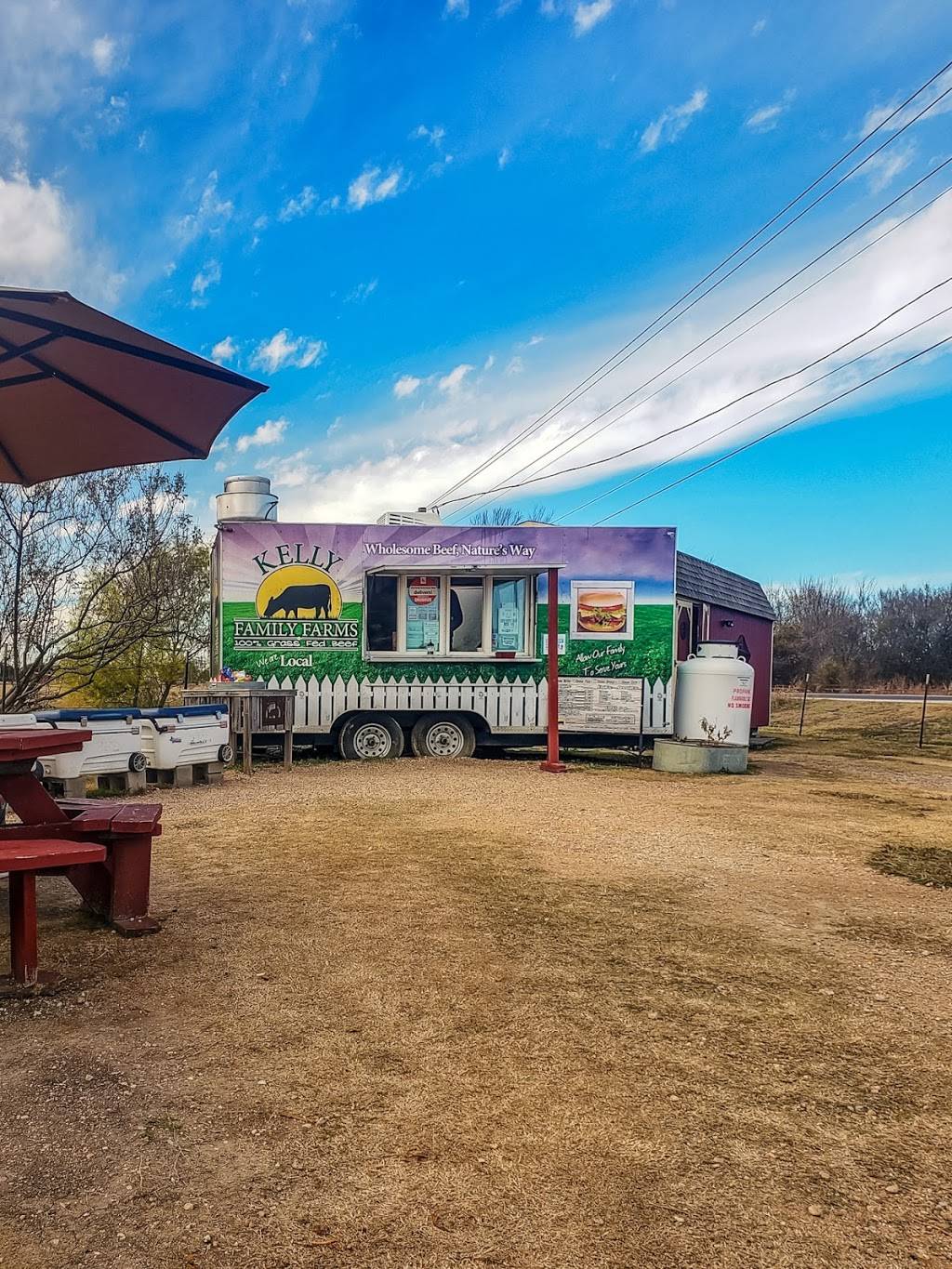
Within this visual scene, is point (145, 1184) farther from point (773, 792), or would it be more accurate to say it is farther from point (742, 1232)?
point (773, 792)

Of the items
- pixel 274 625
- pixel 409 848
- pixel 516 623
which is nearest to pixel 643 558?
pixel 516 623

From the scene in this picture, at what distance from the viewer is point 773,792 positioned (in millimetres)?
8805

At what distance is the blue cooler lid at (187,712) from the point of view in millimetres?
8070

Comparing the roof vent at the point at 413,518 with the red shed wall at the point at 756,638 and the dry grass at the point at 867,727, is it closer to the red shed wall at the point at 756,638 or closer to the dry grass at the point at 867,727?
the red shed wall at the point at 756,638

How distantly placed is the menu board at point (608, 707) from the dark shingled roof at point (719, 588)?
2.01 metres

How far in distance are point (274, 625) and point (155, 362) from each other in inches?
291

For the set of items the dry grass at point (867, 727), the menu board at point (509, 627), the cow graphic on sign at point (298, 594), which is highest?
the cow graphic on sign at point (298, 594)

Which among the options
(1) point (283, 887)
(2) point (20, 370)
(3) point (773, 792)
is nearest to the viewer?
(2) point (20, 370)

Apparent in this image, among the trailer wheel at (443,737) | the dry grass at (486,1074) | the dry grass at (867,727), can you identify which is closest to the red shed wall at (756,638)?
the dry grass at (867,727)

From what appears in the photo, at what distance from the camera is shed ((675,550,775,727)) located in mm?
12742

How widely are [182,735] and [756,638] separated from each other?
38.0ft

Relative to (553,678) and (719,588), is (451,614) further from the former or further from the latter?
(719,588)

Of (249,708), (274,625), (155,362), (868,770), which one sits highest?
(155,362)

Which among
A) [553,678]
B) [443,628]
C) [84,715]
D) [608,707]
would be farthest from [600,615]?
[84,715]
